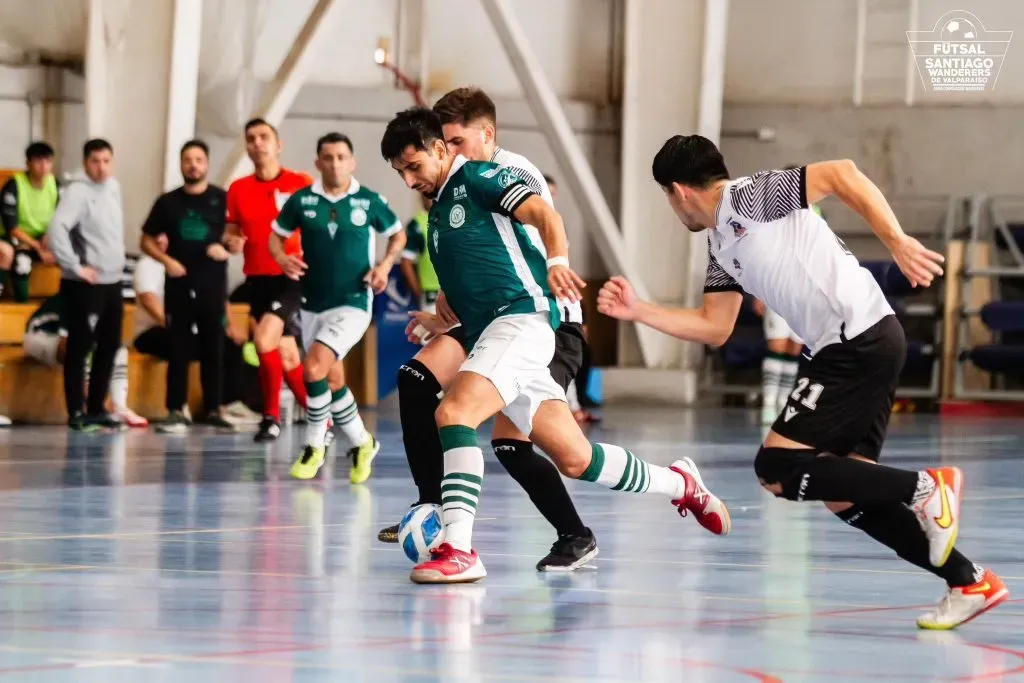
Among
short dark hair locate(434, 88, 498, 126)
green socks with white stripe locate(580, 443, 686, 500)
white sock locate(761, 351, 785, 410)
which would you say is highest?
short dark hair locate(434, 88, 498, 126)

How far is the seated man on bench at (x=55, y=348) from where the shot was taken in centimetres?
1388

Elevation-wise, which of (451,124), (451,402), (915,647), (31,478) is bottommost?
(31,478)

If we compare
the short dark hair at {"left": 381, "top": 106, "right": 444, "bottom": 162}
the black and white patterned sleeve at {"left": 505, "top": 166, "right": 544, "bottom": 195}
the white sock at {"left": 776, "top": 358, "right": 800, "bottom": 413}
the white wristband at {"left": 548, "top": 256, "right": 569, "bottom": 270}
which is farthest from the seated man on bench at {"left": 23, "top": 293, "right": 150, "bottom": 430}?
the white wristband at {"left": 548, "top": 256, "right": 569, "bottom": 270}

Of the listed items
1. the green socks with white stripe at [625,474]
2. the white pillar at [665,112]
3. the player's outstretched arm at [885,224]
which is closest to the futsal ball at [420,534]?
the green socks with white stripe at [625,474]

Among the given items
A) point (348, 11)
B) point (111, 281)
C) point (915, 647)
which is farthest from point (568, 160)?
point (915, 647)

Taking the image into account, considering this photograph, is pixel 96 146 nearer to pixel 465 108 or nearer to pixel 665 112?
pixel 665 112

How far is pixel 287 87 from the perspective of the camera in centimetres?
1591

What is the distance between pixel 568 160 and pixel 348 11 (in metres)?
2.83

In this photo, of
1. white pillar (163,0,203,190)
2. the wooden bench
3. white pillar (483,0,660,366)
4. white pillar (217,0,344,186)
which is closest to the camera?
the wooden bench

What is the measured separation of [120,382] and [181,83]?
2836mm

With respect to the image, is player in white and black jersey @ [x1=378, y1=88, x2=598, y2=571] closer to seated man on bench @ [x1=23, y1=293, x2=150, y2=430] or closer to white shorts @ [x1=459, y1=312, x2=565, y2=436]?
white shorts @ [x1=459, y1=312, x2=565, y2=436]

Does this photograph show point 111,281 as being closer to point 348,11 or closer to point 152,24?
point 152,24

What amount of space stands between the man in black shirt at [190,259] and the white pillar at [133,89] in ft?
6.98

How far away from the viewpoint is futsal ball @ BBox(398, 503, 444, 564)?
5891mm
